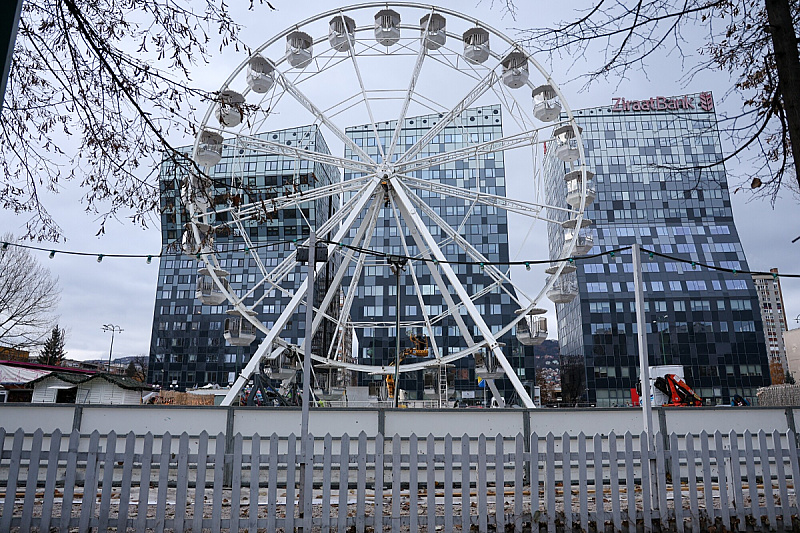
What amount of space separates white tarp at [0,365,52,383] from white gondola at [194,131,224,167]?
1965cm

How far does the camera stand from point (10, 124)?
6.05 m

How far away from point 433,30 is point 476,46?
5.17ft

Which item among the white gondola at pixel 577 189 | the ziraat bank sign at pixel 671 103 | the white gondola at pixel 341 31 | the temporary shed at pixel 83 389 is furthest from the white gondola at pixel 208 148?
the ziraat bank sign at pixel 671 103

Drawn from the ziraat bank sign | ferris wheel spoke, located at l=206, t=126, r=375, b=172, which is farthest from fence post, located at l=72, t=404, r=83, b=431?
the ziraat bank sign

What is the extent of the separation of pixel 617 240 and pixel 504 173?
14702 millimetres

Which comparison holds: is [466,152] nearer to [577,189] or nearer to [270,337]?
[577,189]

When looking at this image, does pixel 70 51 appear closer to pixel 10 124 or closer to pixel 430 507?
pixel 10 124

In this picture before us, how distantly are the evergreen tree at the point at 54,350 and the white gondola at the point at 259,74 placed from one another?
1840 inches

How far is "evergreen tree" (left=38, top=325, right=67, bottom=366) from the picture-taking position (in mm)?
56188

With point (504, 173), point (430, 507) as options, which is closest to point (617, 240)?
point (504, 173)

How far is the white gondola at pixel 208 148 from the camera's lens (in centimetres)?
1689

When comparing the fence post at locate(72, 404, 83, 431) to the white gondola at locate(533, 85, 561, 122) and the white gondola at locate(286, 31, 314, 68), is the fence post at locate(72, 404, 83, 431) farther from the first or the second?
the white gondola at locate(533, 85, 561, 122)

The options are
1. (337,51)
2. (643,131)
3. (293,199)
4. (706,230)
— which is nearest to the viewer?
(293,199)

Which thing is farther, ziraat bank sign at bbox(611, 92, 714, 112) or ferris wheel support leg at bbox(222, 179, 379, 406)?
ziraat bank sign at bbox(611, 92, 714, 112)
